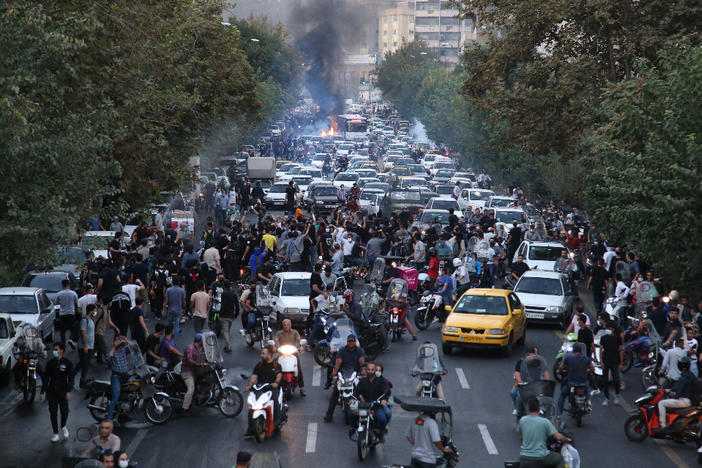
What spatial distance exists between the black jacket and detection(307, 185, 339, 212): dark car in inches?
1331

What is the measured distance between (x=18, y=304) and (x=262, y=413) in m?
9.35

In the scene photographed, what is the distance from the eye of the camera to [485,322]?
882 inches

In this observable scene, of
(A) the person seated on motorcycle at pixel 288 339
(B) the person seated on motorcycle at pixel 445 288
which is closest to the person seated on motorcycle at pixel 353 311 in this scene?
(A) the person seated on motorcycle at pixel 288 339

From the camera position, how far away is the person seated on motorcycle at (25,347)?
1914 centimetres

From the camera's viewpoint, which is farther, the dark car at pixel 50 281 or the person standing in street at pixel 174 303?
the dark car at pixel 50 281

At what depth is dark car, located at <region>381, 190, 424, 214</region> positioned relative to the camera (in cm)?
4612

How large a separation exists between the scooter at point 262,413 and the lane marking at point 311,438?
0.56 meters

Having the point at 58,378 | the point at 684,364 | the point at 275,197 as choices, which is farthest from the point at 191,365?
the point at 275,197

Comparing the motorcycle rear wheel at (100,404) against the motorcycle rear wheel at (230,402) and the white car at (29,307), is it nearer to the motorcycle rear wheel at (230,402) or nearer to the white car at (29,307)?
the motorcycle rear wheel at (230,402)

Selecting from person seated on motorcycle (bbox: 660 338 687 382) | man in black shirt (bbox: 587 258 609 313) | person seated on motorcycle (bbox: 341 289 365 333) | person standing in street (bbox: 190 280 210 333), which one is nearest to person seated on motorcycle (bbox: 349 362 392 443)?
person seated on motorcycle (bbox: 660 338 687 382)

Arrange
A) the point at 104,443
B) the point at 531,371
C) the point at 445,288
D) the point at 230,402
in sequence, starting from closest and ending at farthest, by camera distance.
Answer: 1. the point at 104,443
2. the point at 531,371
3. the point at 230,402
4. the point at 445,288

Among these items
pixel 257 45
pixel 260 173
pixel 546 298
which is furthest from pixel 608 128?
pixel 257 45

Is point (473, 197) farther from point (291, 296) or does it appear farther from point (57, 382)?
point (57, 382)

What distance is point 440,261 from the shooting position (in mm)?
31062
